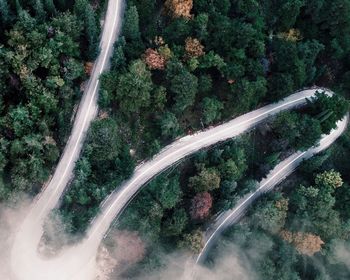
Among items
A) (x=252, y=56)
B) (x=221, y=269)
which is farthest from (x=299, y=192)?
(x=252, y=56)

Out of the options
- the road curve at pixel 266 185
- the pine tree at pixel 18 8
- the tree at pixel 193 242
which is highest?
the pine tree at pixel 18 8

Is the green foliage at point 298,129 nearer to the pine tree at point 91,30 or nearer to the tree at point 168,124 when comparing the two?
the tree at point 168,124

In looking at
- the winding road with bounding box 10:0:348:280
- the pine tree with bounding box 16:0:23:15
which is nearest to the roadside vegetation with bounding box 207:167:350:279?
the winding road with bounding box 10:0:348:280

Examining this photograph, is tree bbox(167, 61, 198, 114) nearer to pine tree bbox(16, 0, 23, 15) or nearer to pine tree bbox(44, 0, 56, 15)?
pine tree bbox(44, 0, 56, 15)

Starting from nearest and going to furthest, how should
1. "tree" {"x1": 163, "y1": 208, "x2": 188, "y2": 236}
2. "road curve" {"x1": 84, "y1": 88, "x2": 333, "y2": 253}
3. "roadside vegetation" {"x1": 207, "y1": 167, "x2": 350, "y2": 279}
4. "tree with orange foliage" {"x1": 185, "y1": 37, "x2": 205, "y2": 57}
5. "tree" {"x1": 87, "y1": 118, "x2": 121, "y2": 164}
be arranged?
"tree" {"x1": 87, "y1": 118, "x2": 121, "y2": 164}, "road curve" {"x1": 84, "y1": 88, "x2": 333, "y2": 253}, "tree" {"x1": 163, "y1": 208, "x2": 188, "y2": 236}, "tree with orange foliage" {"x1": 185, "y1": 37, "x2": 205, "y2": 57}, "roadside vegetation" {"x1": 207, "y1": 167, "x2": 350, "y2": 279}

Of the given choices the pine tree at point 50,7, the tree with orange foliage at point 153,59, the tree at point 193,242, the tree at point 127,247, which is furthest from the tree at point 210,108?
the pine tree at point 50,7

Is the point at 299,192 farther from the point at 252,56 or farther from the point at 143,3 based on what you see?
the point at 143,3
